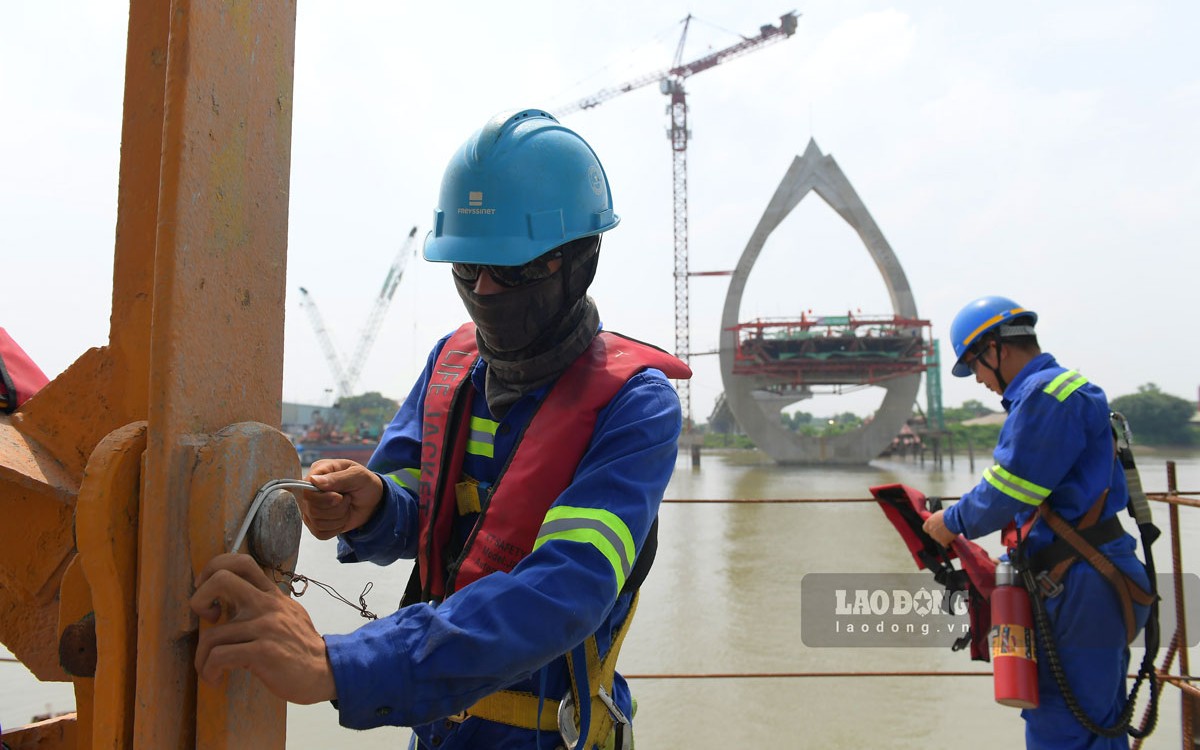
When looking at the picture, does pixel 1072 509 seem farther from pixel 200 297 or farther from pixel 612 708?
pixel 200 297

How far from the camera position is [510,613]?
0.91 meters

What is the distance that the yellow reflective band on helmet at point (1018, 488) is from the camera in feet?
7.88

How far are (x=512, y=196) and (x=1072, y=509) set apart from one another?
218cm

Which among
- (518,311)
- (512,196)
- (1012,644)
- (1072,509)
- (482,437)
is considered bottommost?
(1012,644)

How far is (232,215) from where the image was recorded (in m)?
0.90

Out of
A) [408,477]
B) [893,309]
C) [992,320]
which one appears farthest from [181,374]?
[893,309]

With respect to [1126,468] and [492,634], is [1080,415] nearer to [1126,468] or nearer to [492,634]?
[1126,468]

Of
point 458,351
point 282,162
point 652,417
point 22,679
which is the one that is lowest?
point 22,679

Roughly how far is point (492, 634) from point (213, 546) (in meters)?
0.32

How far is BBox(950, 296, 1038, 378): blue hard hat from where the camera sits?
275 centimetres

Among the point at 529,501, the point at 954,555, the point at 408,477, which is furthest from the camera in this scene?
the point at 954,555

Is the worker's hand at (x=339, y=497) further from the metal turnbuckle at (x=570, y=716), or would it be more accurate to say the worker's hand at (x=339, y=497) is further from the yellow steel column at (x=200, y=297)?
the metal turnbuckle at (x=570, y=716)

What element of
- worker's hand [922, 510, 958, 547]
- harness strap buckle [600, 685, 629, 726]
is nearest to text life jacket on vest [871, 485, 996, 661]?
worker's hand [922, 510, 958, 547]

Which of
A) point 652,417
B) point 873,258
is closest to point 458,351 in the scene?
point 652,417
